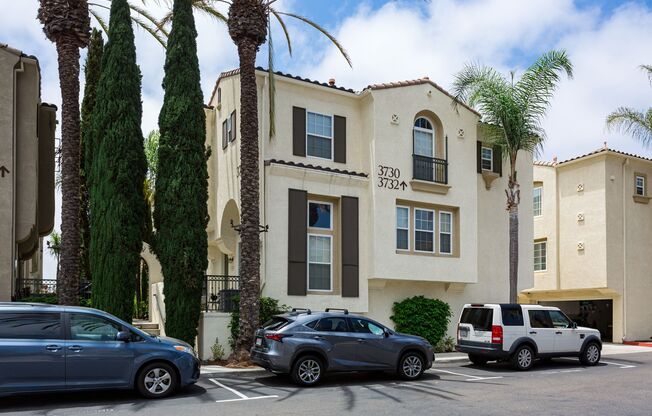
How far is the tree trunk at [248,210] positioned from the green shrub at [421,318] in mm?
6319

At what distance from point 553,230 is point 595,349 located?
1255cm

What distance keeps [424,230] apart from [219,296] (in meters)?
7.41

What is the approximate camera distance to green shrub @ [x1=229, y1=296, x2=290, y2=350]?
17844 mm

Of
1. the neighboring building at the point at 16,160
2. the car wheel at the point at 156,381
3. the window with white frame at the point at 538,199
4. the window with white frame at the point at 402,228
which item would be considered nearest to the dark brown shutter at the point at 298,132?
the window with white frame at the point at 402,228

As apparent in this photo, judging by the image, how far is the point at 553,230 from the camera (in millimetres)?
29703

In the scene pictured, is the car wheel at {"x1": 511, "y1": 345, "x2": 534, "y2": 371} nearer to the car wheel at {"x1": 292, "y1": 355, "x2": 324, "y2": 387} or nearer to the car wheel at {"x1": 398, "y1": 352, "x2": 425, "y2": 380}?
the car wheel at {"x1": 398, "y1": 352, "x2": 425, "y2": 380}

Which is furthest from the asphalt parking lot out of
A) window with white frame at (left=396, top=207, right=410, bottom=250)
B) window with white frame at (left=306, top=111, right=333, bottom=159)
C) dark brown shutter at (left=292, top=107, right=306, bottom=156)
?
window with white frame at (left=306, top=111, right=333, bottom=159)

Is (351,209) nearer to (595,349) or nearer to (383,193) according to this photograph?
(383,193)

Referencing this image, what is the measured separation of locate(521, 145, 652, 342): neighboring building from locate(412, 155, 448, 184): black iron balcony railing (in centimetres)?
947

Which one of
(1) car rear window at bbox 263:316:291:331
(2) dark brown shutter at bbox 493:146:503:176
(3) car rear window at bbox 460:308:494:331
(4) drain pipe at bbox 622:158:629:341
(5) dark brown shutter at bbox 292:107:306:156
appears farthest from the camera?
(4) drain pipe at bbox 622:158:629:341

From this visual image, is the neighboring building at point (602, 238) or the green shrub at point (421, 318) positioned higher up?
the neighboring building at point (602, 238)

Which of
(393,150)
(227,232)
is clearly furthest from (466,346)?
(227,232)

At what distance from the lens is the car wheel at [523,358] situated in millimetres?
16406

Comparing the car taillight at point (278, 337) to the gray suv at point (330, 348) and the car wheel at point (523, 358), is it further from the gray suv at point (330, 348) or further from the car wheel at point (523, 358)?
the car wheel at point (523, 358)
